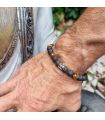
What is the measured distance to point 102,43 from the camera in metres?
1.22

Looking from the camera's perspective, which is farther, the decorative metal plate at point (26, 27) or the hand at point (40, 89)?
the decorative metal plate at point (26, 27)

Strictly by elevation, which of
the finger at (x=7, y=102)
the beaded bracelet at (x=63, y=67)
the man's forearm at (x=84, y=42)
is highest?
the man's forearm at (x=84, y=42)

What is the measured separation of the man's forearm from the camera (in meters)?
1.20

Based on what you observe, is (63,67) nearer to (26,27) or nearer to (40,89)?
(40,89)

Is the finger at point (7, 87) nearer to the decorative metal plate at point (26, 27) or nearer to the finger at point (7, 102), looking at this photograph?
the finger at point (7, 102)

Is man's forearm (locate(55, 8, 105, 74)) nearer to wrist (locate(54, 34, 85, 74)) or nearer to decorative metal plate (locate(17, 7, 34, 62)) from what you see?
wrist (locate(54, 34, 85, 74))

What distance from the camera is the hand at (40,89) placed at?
1149 mm

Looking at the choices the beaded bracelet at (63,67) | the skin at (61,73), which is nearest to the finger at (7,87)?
the skin at (61,73)

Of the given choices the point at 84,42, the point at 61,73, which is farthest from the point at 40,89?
the point at 84,42

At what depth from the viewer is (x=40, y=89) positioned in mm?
1175

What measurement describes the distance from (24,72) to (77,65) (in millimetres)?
154

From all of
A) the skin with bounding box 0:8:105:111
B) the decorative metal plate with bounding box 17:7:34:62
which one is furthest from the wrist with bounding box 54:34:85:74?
the decorative metal plate with bounding box 17:7:34:62

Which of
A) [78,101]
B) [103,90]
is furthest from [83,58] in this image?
[103,90]
